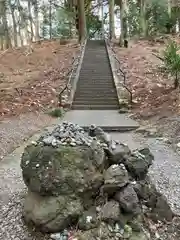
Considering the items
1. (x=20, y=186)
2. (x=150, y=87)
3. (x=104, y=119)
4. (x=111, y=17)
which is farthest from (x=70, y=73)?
(x=20, y=186)

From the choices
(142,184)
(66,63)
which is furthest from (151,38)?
(142,184)

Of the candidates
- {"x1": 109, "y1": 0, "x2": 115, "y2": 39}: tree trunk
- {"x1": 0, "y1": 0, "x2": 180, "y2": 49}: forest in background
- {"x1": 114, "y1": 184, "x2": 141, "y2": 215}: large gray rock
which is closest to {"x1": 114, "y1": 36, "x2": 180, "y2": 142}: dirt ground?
{"x1": 0, "y1": 0, "x2": 180, "y2": 49}: forest in background

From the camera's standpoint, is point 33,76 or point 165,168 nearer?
point 165,168

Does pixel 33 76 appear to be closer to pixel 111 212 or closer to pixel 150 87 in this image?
pixel 150 87

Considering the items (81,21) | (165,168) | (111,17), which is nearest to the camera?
(165,168)

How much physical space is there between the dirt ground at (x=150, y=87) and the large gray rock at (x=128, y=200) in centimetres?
455

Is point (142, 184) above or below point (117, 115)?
above

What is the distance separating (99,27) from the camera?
3155 centimetres

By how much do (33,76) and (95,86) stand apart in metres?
3.41

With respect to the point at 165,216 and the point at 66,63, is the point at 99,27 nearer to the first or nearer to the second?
the point at 66,63

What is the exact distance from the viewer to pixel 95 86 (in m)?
15.0

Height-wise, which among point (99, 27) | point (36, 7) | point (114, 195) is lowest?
point (114, 195)

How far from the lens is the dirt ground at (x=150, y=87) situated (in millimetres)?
10000

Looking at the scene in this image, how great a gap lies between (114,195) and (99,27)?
29008mm
